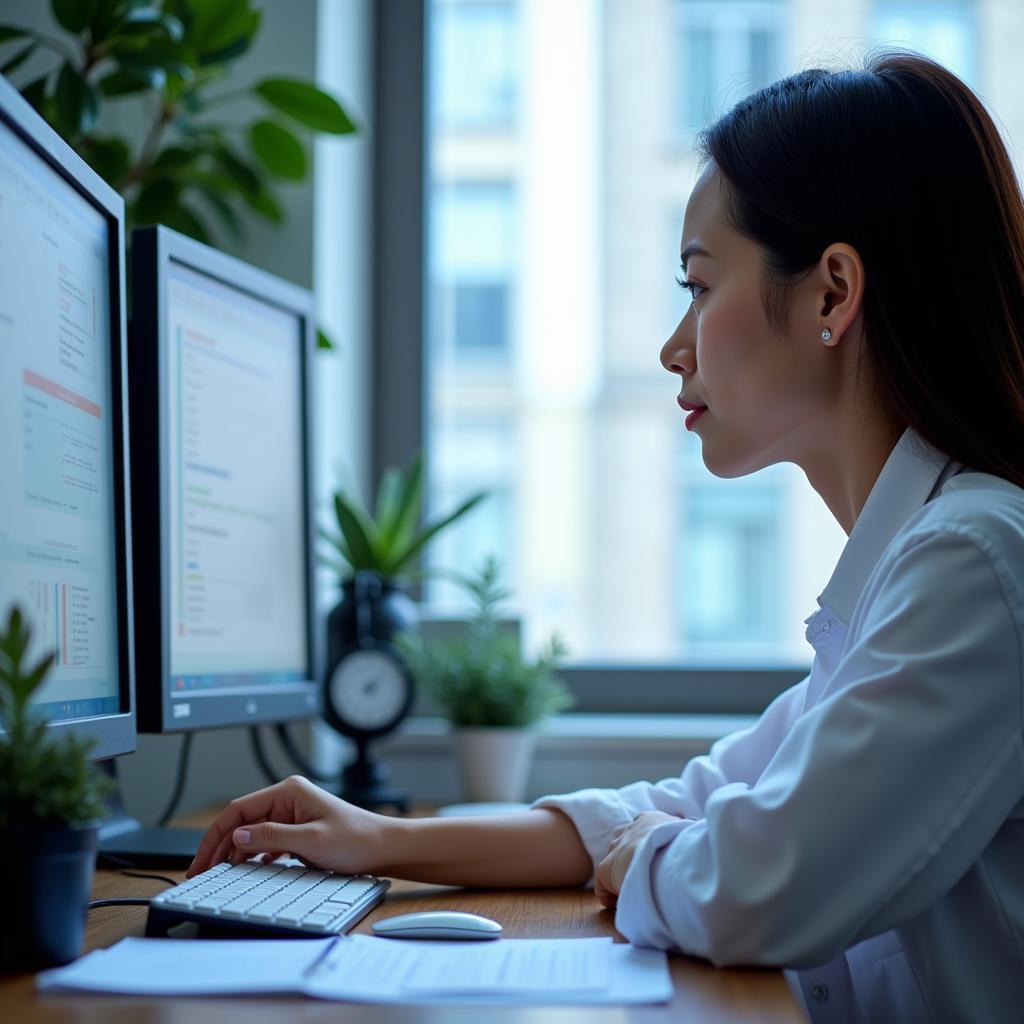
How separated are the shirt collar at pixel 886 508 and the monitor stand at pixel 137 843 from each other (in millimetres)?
612

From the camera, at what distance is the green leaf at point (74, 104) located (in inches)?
55.1

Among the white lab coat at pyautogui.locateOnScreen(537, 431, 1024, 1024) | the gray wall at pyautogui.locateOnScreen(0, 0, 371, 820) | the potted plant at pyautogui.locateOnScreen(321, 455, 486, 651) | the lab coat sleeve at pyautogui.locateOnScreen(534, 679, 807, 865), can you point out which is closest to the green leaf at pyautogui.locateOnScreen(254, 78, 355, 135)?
the gray wall at pyautogui.locateOnScreen(0, 0, 371, 820)

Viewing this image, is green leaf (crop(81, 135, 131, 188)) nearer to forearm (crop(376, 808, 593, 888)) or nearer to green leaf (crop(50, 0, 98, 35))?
green leaf (crop(50, 0, 98, 35))

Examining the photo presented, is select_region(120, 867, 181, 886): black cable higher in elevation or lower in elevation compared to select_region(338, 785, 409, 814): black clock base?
higher

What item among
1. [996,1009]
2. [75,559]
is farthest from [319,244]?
[996,1009]

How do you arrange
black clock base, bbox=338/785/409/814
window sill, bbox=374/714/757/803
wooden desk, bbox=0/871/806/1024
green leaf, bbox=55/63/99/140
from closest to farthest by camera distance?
wooden desk, bbox=0/871/806/1024, green leaf, bbox=55/63/99/140, black clock base, bbox=338/785/409/814, window sill, bbox=374/714/757/803

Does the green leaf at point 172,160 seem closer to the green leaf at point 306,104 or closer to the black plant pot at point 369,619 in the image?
the green leaf at point 306,104

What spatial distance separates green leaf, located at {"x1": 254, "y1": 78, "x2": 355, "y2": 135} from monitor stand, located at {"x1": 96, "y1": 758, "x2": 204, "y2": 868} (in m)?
0.90

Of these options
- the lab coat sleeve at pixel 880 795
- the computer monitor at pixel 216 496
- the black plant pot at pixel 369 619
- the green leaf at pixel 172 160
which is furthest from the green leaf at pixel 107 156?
the lab coat sleeve at pixel 880 795

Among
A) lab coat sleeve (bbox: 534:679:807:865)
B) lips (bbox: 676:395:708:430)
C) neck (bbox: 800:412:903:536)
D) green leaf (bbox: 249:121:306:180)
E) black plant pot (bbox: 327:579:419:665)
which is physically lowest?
lab coat sleeve (bbox: 534:679:807:865)

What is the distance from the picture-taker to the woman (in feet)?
2.30

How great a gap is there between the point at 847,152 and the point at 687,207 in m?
0.17

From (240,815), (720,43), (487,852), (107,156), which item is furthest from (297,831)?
(720,43)

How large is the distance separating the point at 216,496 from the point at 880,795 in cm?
78
